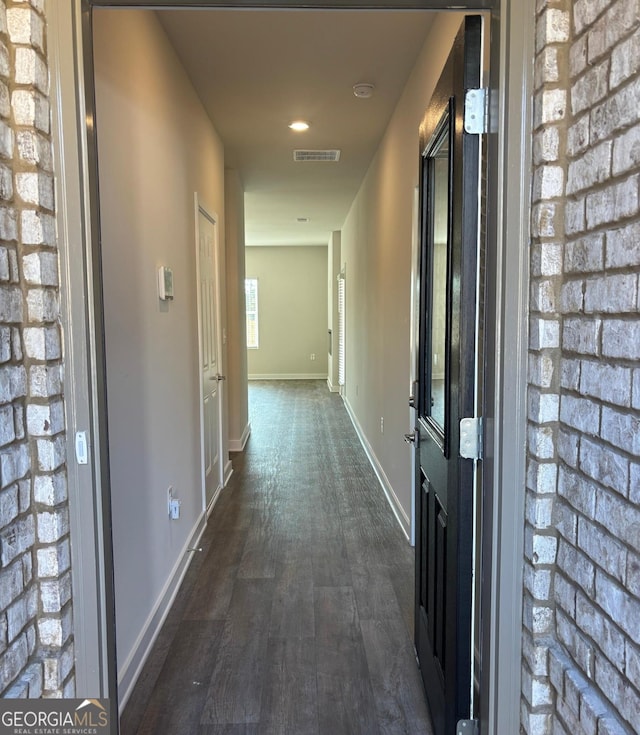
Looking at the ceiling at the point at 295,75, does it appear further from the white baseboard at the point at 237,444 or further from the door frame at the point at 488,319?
the white baseboard at the point at 237,444

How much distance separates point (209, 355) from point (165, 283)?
53.4 inches

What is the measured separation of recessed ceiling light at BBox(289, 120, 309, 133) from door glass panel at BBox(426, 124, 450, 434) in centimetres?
240

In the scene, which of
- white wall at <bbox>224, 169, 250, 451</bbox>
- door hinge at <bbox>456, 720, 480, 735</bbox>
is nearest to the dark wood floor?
door hinge at <bbox>456, 720, 480, 735</bbox>

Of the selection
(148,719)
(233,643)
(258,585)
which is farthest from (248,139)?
(148,719)

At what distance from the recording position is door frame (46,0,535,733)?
48.6 inches

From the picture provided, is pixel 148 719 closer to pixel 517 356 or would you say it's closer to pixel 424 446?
pixel 424 446

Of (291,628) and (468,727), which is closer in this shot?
(468,727)

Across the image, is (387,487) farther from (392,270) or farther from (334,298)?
(334,298)

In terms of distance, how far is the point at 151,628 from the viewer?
231 centimetres

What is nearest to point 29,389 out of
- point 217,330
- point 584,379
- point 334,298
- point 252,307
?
point 584,379

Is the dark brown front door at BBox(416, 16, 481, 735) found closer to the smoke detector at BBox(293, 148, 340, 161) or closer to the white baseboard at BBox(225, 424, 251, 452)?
the smoke detector at BBox(293, 148, 340, 161)

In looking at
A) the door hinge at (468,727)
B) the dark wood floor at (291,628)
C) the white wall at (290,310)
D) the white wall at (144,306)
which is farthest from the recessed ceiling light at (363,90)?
the white wall at (290,310)

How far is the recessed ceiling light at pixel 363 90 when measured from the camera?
3.33m

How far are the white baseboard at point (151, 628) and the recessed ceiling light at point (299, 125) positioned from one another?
289cm
